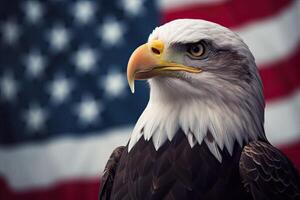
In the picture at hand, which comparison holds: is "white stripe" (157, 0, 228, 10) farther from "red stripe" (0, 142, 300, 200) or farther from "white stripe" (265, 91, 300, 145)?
"red stripe" (0, 142, 300, 200)

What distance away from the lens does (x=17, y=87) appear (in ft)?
11.4

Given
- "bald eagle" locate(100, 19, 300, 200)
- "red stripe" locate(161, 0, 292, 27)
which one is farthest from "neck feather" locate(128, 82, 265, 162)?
"red stripe" locate(161, 0, 292, 27)

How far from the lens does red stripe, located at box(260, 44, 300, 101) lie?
3227 mm

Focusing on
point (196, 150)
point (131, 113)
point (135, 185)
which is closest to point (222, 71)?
point (196, 150)

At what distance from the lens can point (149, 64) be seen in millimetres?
1582

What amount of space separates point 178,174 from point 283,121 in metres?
1.71

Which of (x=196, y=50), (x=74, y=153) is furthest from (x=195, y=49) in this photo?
(x=74, y=153)

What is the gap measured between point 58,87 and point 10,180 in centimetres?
50

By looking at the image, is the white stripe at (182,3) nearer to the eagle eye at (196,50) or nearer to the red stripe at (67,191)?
the red stripe at (67,191)

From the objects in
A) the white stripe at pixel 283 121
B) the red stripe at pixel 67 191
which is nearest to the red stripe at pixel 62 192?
the red stripe at pixel 67 191

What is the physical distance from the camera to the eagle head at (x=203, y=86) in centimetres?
162

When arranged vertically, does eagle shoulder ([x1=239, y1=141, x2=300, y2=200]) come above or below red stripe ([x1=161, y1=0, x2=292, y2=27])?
below

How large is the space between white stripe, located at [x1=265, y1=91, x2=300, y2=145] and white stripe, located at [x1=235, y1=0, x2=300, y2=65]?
0.20 meters

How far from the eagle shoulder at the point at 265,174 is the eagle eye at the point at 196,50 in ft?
0.77
